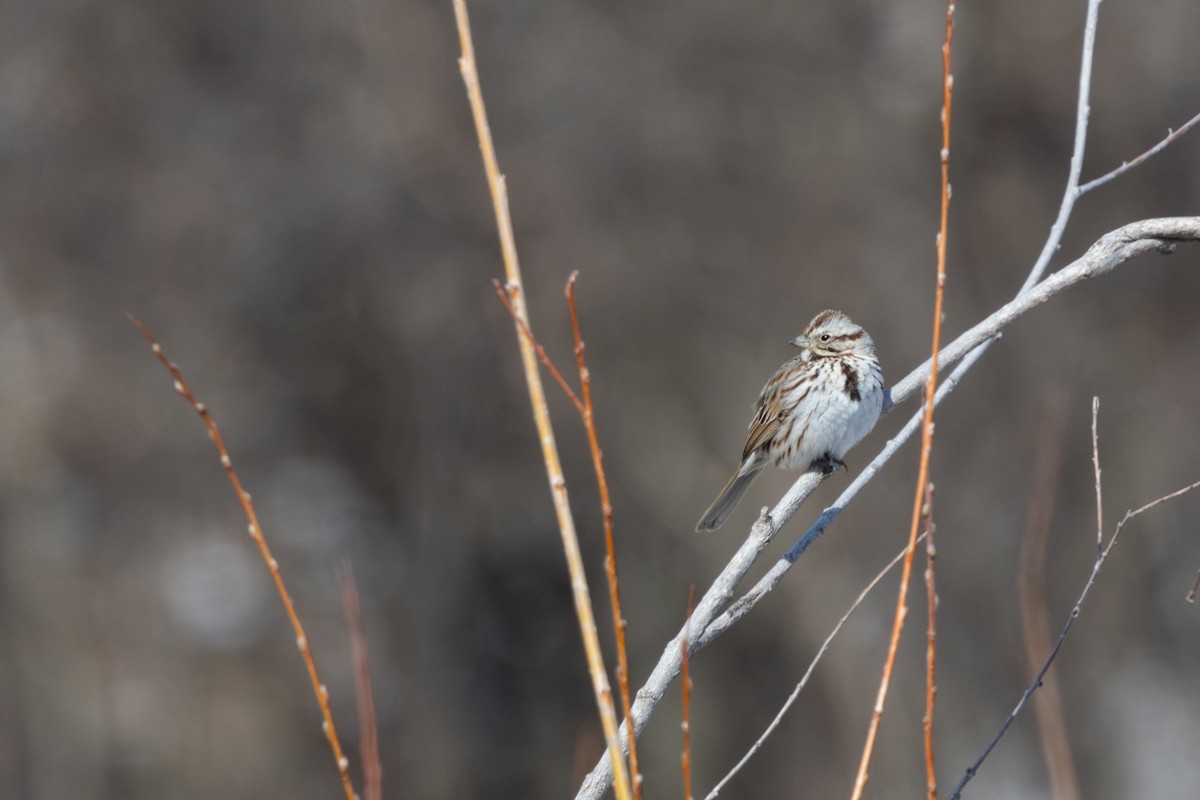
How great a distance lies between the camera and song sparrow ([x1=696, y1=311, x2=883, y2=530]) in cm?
411

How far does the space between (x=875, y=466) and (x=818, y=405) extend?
1569 millimetres

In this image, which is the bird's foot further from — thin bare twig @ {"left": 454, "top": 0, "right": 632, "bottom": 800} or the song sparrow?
thin bare twig @ {"left": 454, "top": 0, "right": 632, "bottom": 800}

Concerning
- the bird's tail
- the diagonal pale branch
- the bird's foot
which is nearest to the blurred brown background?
the bird's tail

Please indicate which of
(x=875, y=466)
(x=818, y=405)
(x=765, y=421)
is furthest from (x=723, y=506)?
(x=875, y=466)

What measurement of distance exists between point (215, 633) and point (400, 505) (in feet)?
5.44

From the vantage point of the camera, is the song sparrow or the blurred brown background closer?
the song sparrow

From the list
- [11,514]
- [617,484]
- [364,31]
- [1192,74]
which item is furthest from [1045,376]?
[11,514]

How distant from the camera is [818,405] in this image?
13.9 ft

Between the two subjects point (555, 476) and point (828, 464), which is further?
point (828, 464)

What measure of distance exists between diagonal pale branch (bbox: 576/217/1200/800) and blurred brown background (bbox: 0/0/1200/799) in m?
6.47

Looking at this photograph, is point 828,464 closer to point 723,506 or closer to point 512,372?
point 723,506

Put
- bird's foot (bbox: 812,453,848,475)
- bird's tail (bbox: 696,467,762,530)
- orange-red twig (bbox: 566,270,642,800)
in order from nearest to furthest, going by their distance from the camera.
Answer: orange-red twig (bbox: 566,270,642,800) < bird's foot (bbox: 812,453,848,475) < bird's tail (bbox: 696,467,762,530)

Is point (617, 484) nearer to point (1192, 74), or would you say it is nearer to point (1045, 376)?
point (1045, 376)

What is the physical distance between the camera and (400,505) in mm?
9969
